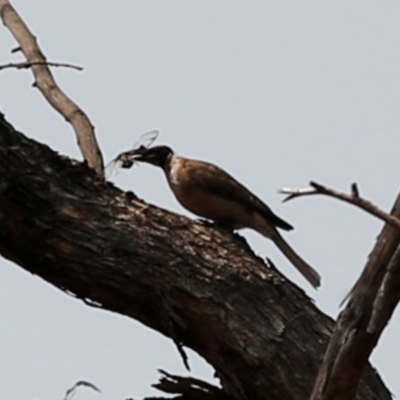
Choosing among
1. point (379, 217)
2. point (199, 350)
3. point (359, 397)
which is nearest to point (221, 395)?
point (199, 350)

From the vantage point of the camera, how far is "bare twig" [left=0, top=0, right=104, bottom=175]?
6.09 metres

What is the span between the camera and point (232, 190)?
691 centimetres

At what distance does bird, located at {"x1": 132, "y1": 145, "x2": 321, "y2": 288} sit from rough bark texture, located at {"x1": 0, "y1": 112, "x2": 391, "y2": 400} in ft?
5.24

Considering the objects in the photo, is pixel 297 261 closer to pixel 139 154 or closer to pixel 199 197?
pixel 199 197

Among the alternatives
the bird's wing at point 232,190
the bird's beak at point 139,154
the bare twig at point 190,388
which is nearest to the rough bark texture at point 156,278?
the bare twig at point 190,388

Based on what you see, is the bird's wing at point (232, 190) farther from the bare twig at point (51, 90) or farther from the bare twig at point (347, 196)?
the bare twig at point (347, 196)

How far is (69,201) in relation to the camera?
5.03 m

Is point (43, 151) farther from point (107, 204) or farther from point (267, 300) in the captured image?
point (267, 300)

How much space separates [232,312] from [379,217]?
2147mm

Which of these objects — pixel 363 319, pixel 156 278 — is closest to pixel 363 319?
pixel 363 319

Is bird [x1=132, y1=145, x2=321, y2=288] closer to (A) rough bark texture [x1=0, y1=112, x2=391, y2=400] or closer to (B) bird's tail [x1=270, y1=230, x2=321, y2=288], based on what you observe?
(B) bird's tail [x1=270, y1=230, x2=321, y2=288]

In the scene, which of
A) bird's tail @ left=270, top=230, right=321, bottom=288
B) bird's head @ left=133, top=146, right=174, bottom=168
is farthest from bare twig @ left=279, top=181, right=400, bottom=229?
bird's head @ left=133, top=146, right=174, bottom=168

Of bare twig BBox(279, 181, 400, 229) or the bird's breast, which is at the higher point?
the bird's breast

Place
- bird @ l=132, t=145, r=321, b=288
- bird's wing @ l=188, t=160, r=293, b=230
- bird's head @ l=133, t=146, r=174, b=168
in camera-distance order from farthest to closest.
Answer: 1. bird's head @ l=133, t=146, r=174, b=168
2. bird's wing @ l=188, t=160, r=293, b=230
3. bird @ l=132, t=145, r=321, b=288
